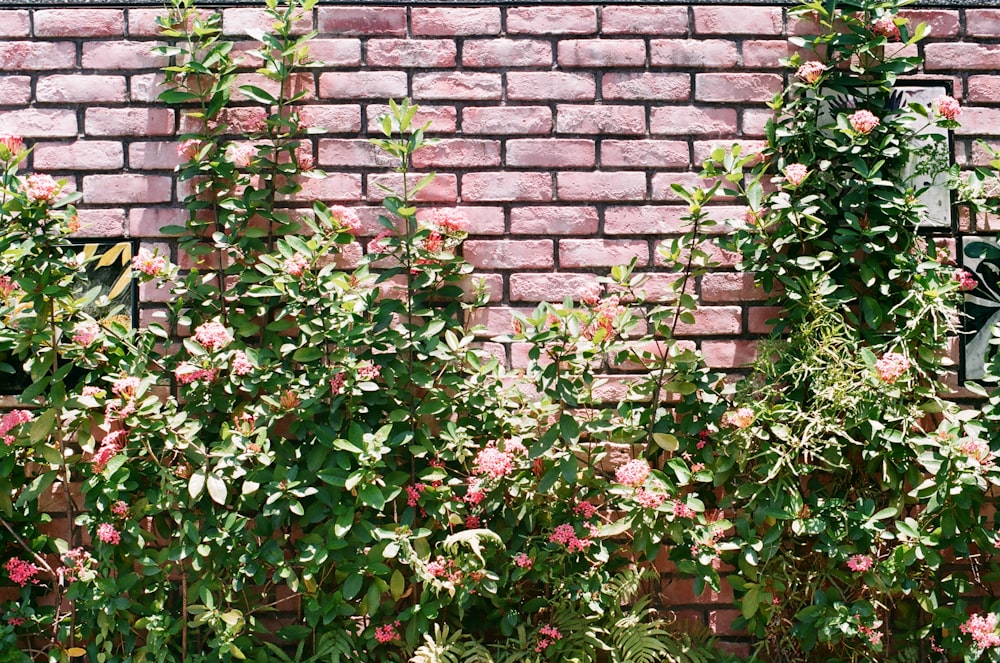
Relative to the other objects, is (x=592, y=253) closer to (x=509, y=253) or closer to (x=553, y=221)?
(x=553, y=221)

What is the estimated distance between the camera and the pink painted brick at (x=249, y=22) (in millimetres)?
2586

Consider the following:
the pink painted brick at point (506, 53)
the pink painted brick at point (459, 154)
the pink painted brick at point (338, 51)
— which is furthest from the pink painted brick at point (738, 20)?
the pink painted brick at point (338, 51)

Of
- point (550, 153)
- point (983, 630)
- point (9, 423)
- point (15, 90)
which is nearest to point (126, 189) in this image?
point (15, 90)

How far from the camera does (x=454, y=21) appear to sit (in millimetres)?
2594

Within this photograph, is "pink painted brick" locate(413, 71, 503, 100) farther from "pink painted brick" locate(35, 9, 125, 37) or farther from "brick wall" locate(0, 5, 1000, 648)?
"pink painted brick" locate(35, 9, 125, 37)

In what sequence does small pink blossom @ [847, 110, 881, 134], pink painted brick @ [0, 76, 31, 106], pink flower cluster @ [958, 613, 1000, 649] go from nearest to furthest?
1. pink flower cluster @ [958, 613, 1000, 649]
2. small pink blossom @ [847, 110, 881, 134]
3. pink painted brick @ [0, 76, 31, 106]

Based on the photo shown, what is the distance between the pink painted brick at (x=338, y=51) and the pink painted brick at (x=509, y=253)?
2.27 ft

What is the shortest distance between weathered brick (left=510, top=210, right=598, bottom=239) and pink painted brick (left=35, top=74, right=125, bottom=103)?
1345 mm

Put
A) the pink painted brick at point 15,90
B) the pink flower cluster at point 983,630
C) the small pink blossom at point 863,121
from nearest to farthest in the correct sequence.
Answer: the pink flower cluster at point 983,630 → the small pink blossom at point 863,121 → the pink painted brick at point 15,90

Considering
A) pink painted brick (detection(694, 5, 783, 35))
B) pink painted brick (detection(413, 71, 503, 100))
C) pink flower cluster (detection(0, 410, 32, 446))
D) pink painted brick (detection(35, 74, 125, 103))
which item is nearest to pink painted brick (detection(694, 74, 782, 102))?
pink painted brick (detection(694, 5, 783, 35))

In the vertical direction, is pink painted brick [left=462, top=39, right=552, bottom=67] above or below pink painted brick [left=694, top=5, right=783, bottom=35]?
below

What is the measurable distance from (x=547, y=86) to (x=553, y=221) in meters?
0.44

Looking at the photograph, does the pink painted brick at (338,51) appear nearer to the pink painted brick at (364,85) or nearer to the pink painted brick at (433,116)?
the pink painted brick at (364,85)

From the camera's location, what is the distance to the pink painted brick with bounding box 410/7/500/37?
259 centimetres
